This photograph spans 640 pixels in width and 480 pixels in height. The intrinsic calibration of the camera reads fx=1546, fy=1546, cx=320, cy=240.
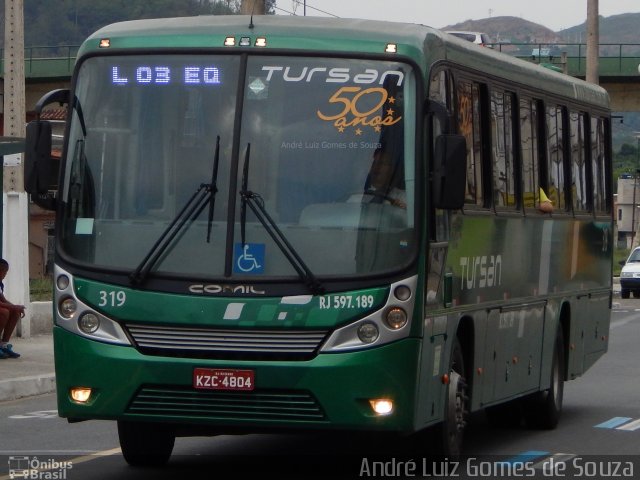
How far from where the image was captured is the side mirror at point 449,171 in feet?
30.5

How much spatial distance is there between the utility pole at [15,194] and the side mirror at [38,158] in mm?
12029

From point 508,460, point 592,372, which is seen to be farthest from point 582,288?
point 592,372

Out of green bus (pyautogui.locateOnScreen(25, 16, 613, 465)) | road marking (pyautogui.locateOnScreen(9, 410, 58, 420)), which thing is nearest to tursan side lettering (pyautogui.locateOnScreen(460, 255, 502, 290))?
green bus (pyautogui.locateOnScreen(25, 16, 613, 465))

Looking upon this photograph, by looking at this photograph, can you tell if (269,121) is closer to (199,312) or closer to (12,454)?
(199,312)

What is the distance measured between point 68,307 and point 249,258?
46.2 inches

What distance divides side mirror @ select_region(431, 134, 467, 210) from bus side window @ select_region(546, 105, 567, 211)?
4075mm

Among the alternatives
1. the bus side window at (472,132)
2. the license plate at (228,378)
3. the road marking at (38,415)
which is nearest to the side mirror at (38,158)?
the license plate at (228,378)

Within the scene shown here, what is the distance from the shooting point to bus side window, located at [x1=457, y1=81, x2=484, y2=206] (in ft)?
35.4

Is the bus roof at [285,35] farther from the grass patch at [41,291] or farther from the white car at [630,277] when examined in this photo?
the white car at [630,277]

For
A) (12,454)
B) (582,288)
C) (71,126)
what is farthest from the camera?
(582,288)

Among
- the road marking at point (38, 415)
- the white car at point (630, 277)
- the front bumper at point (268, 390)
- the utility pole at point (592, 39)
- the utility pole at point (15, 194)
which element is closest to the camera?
the front bumper at point (268, 390)

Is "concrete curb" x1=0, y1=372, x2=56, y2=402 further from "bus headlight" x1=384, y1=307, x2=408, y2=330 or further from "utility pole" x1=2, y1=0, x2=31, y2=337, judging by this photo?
"bus headlight" x1=384, y1=307, x2=408, y2=330

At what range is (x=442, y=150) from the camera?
9.34 m

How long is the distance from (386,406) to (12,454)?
347 centimetres
